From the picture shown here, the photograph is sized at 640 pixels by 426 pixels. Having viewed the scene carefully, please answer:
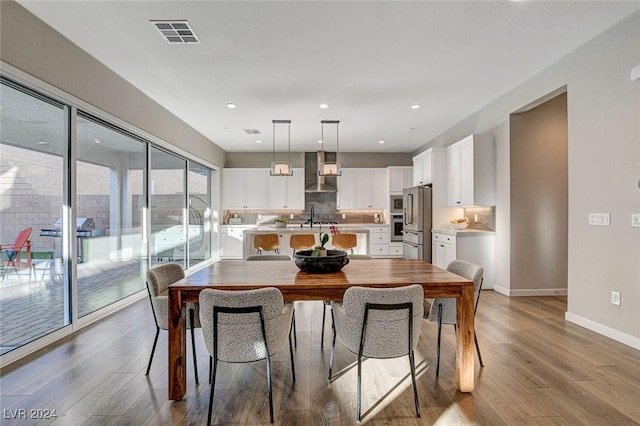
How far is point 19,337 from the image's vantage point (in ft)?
8.79

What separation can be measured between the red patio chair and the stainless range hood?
6128mm

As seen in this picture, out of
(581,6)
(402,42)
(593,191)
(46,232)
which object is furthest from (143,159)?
(593,191)

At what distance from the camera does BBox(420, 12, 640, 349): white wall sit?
2.80 metres

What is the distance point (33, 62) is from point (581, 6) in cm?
456

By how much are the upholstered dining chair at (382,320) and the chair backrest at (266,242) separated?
3253mm

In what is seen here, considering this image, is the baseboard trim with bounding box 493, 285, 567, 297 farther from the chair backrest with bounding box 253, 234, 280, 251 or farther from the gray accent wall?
the gray accent wall

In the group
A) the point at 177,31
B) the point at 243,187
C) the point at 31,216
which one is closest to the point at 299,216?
the point at 243,187

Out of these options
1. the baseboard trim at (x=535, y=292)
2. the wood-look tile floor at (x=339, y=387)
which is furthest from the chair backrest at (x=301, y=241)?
the baseboard trim at (x=535, y=292)

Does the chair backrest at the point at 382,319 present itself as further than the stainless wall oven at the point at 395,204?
No

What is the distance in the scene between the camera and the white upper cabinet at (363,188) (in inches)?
330

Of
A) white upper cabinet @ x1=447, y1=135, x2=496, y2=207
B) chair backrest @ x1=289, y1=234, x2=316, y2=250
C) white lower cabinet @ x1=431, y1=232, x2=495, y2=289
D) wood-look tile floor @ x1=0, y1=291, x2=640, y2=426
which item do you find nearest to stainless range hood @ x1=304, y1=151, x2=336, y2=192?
chair backrest @ x1=289, y1=234, x2=316, y2=250

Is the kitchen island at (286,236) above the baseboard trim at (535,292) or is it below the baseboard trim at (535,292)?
above

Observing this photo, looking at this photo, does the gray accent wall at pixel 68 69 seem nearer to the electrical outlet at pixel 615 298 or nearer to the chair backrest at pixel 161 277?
the chair backrest at pixel 161 277

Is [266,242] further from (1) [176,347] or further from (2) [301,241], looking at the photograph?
(1) [176,347]
